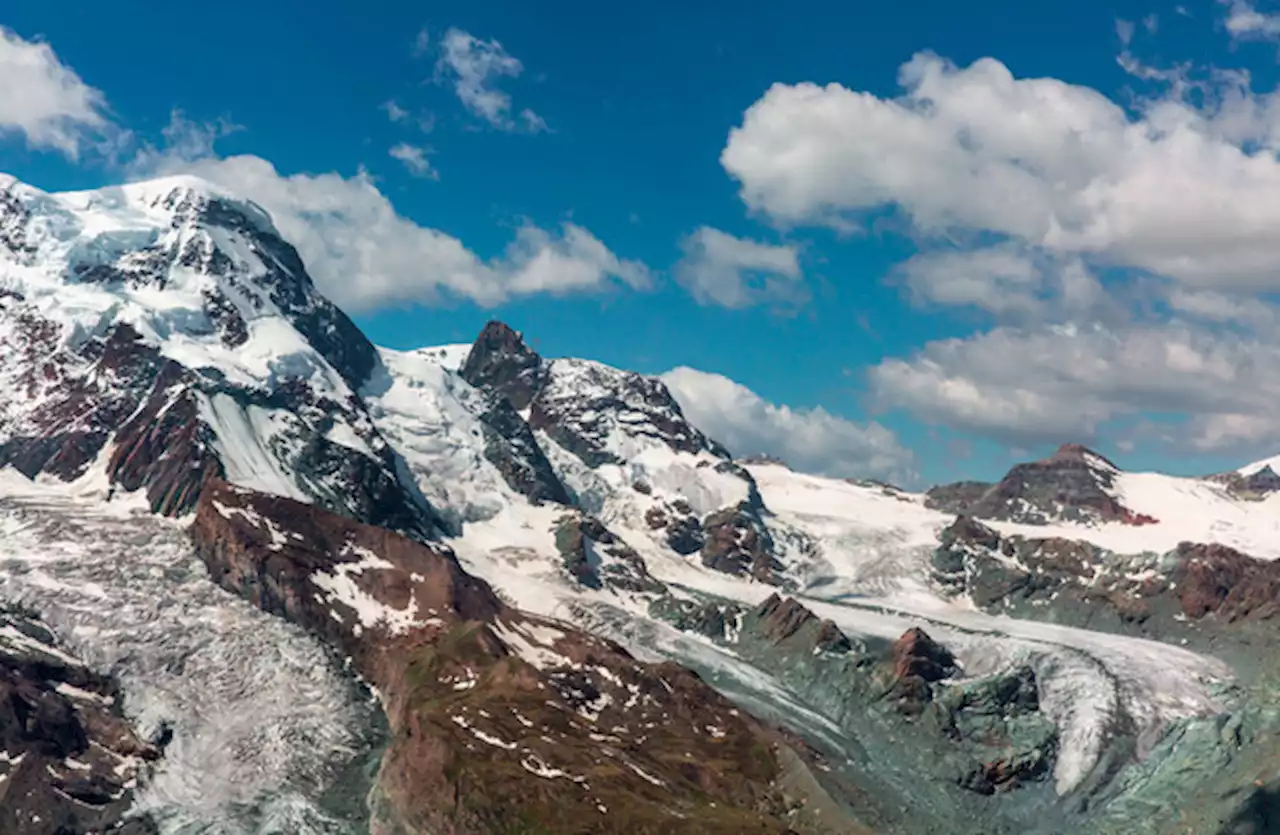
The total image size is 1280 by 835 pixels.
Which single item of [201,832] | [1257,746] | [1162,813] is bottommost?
[201,832]

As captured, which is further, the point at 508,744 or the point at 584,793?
the point at 508,744

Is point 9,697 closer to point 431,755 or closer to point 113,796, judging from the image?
point 113,796

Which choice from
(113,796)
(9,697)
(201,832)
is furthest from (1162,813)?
(9,697)

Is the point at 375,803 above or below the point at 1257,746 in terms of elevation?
below

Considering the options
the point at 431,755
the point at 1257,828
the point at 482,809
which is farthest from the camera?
the point at 431,755

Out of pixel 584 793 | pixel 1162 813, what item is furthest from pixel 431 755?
pixel 1162 813

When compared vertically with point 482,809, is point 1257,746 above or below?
above

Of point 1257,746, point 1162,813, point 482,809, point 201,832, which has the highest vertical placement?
point 1257,746

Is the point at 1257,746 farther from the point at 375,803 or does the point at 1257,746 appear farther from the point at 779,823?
the point at 375,803

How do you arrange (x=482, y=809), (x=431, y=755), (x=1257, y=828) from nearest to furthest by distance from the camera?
(x=1257, y=828) < (x=482, y=809) < (x=431, y=755)
